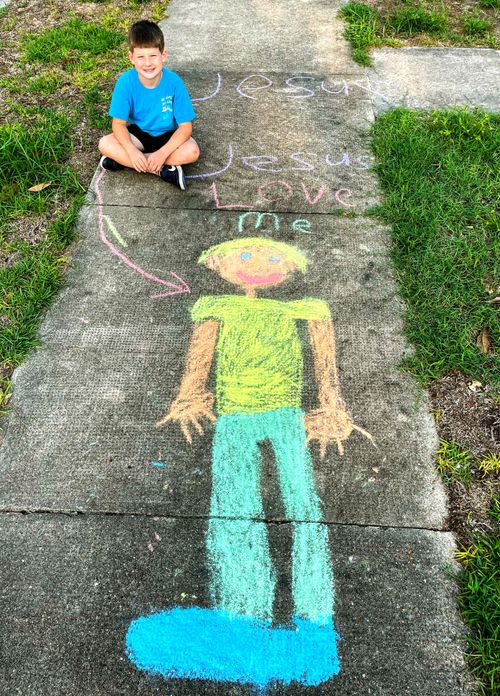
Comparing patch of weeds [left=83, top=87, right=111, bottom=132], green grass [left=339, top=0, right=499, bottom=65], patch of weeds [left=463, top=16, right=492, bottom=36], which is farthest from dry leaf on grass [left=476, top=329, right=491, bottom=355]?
patch of weeds [left=463, top=16, right=492, bottom=36]

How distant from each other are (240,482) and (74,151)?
284 centimetres

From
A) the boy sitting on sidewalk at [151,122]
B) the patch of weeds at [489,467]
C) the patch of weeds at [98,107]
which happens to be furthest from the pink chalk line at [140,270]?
the patch of weeds at [489,467]

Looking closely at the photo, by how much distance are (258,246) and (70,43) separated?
334 centimetres

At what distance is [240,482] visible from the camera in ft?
7.21

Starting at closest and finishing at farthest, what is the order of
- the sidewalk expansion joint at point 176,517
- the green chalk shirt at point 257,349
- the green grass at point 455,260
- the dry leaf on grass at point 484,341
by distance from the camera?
the green grass at point 455,260, the sidewalk expansion joint at point 176,517, the green chalk shirt at point 257,349, the dry leaf on grass at point 484,341

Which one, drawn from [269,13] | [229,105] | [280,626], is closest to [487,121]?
[229,105]

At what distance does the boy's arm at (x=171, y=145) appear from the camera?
3426 millimetres

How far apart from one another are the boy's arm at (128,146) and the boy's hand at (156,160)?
3cm

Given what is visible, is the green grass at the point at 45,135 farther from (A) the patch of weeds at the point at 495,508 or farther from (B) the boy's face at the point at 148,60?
(A) the patch of weeds at the point at 495,508

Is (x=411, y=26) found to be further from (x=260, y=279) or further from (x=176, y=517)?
(x=176, y=517)

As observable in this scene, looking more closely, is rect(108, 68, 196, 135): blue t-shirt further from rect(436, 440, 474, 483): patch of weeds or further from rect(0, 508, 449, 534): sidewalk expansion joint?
rect(436, 440, 474, 483): patch of weeds

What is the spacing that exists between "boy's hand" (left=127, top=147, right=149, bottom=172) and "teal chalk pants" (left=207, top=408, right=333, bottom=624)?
192 cm

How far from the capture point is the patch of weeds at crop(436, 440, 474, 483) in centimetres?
222

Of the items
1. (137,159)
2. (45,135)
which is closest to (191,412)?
(137,159)
